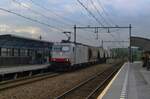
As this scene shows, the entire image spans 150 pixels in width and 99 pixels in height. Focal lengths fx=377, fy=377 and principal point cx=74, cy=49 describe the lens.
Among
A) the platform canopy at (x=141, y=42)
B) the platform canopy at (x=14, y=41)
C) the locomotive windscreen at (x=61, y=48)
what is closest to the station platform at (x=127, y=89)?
the platform canopy at (x=14, y=41)

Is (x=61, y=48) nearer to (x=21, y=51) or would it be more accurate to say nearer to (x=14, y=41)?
(x=21, y=51)

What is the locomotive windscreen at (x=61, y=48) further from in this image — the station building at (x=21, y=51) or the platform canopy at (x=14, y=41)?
the platform canopy at (x=14, y=41)

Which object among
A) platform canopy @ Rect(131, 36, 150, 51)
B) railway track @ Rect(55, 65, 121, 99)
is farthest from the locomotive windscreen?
platform canopy @ Rect(131, 36, 150, 51)

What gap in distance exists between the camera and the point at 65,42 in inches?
1538

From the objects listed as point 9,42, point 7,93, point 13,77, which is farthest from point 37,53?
point 7,93

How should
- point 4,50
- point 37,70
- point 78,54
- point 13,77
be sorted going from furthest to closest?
1. point 78,54
2. point 4,50
3. point 37,70
4. point 13,77

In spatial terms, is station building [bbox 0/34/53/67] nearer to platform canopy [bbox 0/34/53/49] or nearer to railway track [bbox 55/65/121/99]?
platform canopy [bbox 0/34/53/49]

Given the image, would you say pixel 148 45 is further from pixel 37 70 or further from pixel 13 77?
pixel 13 77

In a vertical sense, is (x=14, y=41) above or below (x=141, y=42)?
below

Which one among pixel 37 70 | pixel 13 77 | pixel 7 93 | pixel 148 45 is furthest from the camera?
pixel 148 45

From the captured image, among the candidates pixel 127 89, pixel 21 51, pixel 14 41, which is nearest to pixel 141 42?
pixel 21 51

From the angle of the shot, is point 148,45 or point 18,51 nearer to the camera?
point 18,51

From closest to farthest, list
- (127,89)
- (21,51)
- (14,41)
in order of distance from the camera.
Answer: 1. (127,89)
2. (14,41)
3. (21,51)

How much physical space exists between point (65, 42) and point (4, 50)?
6315 mm
